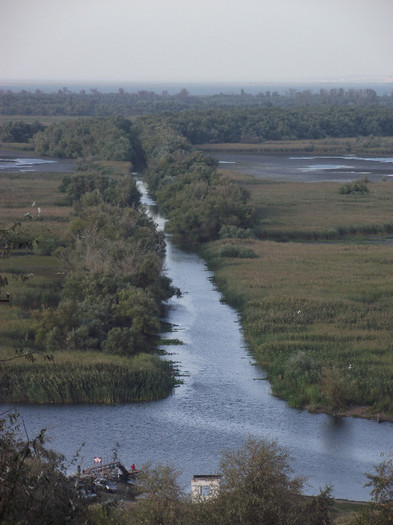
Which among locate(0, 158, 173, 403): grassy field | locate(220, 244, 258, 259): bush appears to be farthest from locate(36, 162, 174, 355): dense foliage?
locate(220, 244, 258, 259): bush

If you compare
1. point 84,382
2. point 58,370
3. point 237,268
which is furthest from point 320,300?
point 58,370

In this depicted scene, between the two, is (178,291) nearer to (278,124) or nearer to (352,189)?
(352,189)

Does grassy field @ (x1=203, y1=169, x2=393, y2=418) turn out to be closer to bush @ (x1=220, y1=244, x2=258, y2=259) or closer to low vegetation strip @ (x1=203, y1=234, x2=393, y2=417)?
low vegetation strip @ (x1=203, y1=234, x2=393, y2=417)

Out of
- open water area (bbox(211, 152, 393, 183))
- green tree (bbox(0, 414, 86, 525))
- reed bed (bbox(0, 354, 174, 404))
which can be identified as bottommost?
reed bed (bbox(0, 354, 174, 404))

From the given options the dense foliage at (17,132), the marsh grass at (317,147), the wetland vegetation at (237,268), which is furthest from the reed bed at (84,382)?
the dense foliage at (17,132)

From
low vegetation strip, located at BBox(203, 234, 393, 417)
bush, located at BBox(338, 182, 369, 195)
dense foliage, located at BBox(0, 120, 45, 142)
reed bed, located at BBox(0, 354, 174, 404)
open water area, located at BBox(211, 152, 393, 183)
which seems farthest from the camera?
dense foliage, located at BBox(0, 120, 45, 142)

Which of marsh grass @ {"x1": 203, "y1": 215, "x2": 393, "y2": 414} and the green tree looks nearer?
the green tree

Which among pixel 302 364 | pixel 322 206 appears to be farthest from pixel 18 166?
pixel 302 364
